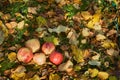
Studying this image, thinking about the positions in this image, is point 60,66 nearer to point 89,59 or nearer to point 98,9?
point 89,59

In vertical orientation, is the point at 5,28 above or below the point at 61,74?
above

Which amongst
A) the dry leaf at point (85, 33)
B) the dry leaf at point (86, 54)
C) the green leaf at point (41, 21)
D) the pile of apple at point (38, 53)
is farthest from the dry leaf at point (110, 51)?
the green leaf at point (41, 21)

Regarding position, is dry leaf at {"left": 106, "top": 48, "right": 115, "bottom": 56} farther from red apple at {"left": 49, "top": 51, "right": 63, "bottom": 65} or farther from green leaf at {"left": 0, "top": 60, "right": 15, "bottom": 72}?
green leaf at {"left": 0, "top": 60, "right": 15, "bottom": 72}

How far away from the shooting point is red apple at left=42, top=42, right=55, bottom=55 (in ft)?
11.1

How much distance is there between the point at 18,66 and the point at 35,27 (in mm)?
671

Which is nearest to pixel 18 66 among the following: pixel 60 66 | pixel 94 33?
pixel 60 66

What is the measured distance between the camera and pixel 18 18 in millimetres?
3914

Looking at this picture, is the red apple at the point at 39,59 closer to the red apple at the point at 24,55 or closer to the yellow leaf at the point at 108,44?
the red apple at the point at 24,55

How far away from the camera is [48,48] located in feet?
11.0

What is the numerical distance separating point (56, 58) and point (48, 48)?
0.13m

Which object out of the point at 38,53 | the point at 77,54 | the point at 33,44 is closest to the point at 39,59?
the point at 38,53

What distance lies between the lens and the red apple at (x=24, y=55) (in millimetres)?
3290

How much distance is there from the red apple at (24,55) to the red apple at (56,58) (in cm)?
21

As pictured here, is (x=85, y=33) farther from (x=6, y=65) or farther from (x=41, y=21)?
(x=6, y=65)
